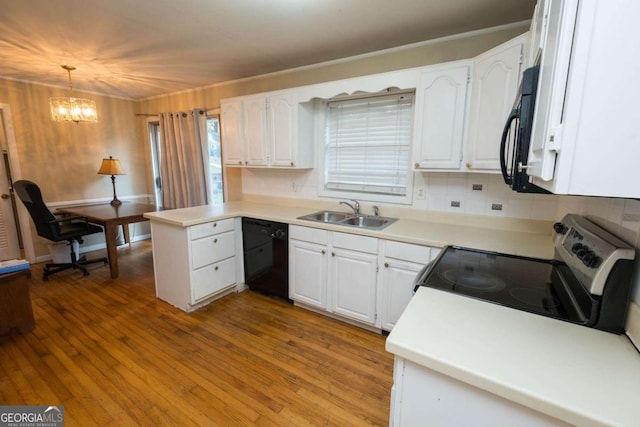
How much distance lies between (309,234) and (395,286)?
840 millimetres

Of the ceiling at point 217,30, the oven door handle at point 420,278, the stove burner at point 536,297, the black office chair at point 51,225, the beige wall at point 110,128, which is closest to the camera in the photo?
Result: the stove burner at point 536,297

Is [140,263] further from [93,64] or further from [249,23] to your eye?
[249,23]

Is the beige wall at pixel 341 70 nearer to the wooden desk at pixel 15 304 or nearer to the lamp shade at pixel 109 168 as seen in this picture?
the lamp shade at pixel 109 168

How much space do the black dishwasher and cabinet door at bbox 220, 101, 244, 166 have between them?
84cm

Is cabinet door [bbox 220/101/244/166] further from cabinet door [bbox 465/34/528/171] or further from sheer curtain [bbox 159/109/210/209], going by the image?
cabinet door [bbox 465/34/528/171]

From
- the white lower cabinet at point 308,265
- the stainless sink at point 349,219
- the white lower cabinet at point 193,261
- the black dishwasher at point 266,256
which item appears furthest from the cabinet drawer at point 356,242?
the white lower cabinet at point 193,261

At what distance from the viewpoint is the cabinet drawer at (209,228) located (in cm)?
257

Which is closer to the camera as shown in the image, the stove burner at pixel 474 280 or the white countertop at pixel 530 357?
the white countertop at pixel 530 357

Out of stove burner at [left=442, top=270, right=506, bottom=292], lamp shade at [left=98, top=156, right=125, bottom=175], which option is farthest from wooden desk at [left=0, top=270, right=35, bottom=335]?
stove burner at [left=442, top=270, right=506, bottom=292]

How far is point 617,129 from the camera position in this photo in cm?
62

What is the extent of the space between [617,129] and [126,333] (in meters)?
3.07

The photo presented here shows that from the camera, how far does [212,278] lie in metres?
2.80

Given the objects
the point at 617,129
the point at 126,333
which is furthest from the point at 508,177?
the point at 126,333

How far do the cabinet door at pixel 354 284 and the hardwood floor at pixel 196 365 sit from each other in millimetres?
176
